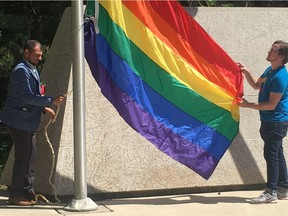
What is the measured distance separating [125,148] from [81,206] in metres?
1.08

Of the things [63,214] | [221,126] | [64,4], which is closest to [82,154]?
[63,214]

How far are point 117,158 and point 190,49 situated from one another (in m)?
1.51

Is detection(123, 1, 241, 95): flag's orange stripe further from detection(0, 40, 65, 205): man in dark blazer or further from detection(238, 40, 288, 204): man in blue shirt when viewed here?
detection(0, 40, 65, 205): man in dark blazer

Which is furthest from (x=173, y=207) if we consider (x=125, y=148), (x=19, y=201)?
(x=19, y=201)

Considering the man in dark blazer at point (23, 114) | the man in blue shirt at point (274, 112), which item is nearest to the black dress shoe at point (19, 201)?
the man in dark blazer at point (23, 114)

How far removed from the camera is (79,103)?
209 inches

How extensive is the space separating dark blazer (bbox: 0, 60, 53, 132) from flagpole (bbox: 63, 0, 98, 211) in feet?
1.08

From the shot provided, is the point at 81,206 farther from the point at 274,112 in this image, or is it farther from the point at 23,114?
the point at 274,112

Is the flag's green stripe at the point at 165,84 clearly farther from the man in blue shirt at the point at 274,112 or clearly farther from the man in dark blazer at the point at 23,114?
the man in dark blazer at the point at 23,114

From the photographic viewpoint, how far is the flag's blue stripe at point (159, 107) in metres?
5.59

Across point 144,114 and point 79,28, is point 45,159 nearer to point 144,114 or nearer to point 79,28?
point 144,114

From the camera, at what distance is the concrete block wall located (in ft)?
19.9

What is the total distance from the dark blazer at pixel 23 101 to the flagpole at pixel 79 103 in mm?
328

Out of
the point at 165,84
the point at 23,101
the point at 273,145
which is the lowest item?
the point at 273,145
